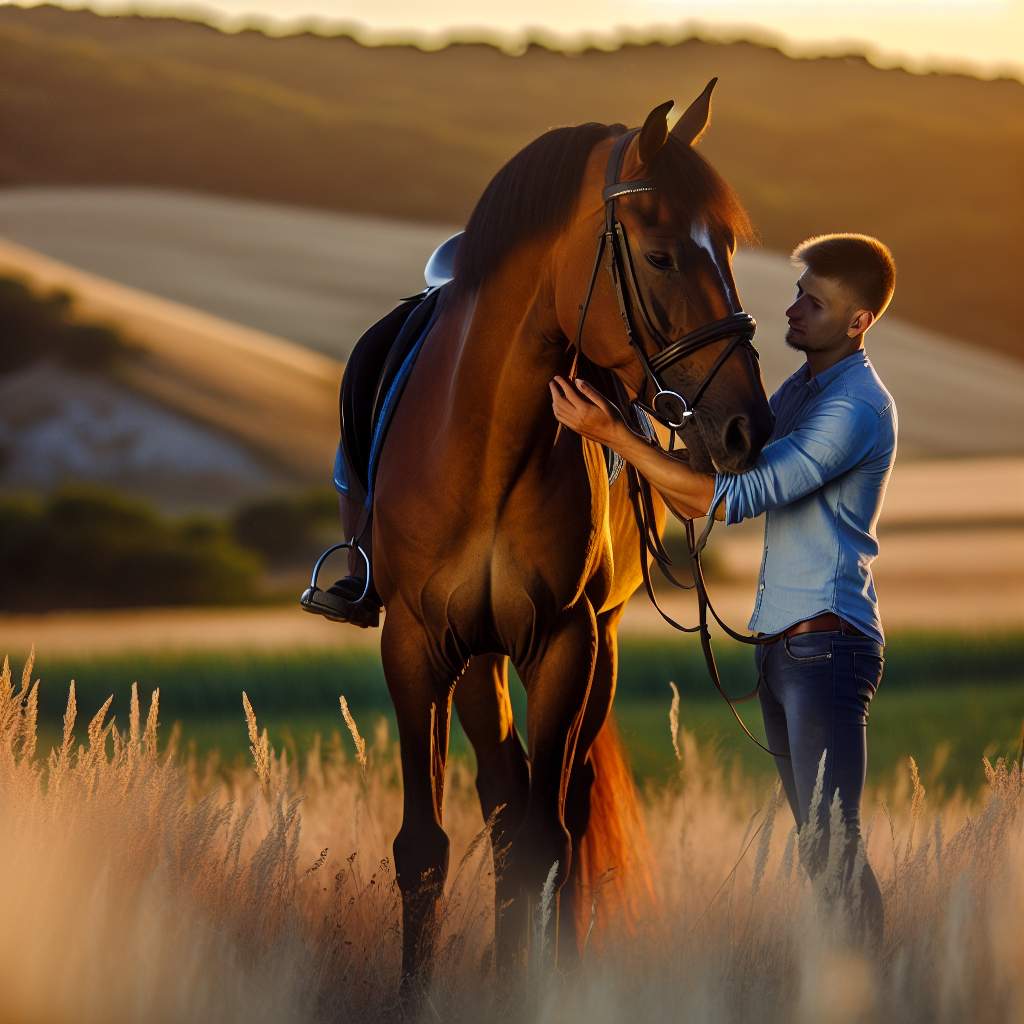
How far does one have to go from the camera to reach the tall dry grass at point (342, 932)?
3.97m

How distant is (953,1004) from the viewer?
4160 millimetres

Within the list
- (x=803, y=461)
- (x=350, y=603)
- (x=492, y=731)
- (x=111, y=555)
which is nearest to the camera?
(x=803, y=461)

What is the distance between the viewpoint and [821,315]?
13.9 feet

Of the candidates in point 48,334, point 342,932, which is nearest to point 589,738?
point 342,932

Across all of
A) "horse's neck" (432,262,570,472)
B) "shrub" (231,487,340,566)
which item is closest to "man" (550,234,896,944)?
"horse's neck" (432,262,570,472)

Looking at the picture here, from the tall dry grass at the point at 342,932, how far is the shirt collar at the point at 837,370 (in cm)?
125

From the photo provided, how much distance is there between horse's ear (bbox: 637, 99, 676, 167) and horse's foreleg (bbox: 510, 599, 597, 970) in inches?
55.6

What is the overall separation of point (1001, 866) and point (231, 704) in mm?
15543

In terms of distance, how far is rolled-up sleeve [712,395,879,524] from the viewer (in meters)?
4.02

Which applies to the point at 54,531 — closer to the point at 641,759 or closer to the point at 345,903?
the point at 641,759

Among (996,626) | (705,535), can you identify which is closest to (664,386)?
(705,535)

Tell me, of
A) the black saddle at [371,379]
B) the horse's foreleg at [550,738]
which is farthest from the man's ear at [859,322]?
the black saddle at [371,379]

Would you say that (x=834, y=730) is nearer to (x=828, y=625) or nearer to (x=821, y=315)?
(x=828, y=625)

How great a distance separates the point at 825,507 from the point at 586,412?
2.48 feet
